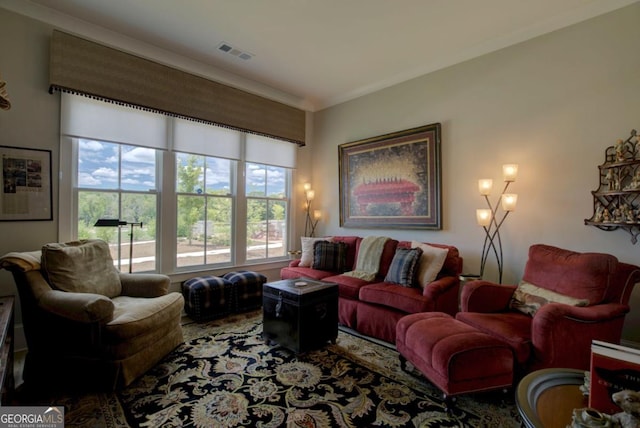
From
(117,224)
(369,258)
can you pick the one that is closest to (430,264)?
(369,258)

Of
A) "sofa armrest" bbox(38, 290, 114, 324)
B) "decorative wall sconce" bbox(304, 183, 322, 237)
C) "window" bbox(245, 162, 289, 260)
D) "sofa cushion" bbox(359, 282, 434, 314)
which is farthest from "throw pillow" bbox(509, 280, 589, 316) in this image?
"window" bbox(245, 162, 289, 260)

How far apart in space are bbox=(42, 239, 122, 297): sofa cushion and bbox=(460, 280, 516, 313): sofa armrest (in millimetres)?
3054

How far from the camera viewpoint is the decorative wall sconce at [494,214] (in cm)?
304

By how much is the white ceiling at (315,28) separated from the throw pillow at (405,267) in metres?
2.29

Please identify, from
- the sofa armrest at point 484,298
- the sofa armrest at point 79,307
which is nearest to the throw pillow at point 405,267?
the sofa armrest at point 484,298

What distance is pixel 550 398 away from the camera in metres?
1.33

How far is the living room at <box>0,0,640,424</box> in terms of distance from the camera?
274 centimetres

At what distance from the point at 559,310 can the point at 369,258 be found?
2048 mm

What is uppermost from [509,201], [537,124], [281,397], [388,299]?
[537,124]

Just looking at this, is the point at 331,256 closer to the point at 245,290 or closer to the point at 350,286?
the point at 350,286

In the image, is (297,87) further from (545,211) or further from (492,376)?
(492,376)

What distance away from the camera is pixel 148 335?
7.70 ft

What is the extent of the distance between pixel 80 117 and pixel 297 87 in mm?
2713

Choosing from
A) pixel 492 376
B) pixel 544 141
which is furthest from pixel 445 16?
pixel 492 376
